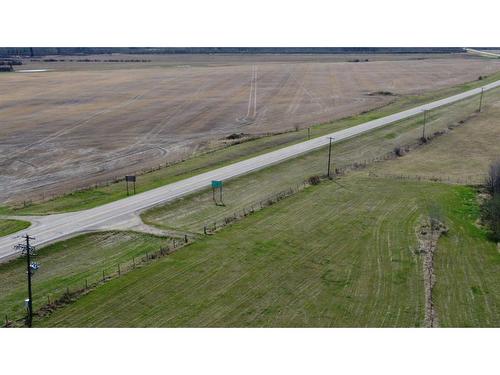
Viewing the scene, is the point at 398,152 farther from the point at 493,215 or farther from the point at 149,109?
the point at 149,109

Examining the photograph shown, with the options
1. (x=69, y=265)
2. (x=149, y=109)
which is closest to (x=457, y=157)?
(x=69, y=265)

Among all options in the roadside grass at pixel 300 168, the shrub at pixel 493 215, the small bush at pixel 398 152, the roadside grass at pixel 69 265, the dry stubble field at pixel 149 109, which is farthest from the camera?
the small bush at pixel 398 152

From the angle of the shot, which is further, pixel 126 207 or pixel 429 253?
pixel 126 207

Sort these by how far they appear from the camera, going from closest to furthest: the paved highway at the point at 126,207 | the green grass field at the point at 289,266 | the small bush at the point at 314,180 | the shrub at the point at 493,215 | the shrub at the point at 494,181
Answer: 1. the green grass field at the point at 289,266
2. the paved highway at the point at 126,207
3. the shrub at the point at 493,215
4. the shrub at the point at 494,181
5. the small bush at the point at 314,180

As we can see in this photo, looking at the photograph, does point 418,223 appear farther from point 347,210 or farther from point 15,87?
point 15,87

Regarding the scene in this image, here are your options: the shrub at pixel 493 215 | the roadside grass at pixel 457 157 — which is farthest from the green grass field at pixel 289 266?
the roadside grass at pixel 457 157

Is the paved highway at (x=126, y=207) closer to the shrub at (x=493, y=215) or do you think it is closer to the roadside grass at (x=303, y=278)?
the roadside grass at (x=303, y=278)

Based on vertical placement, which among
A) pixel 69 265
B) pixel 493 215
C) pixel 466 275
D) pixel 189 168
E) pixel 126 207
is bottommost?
pixel 466 275
